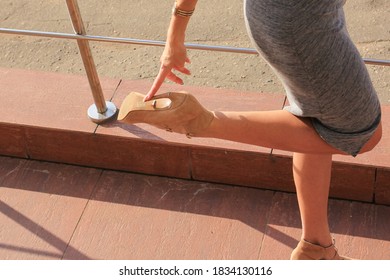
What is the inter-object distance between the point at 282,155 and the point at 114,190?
0.62 meters

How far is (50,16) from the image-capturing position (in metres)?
4.59

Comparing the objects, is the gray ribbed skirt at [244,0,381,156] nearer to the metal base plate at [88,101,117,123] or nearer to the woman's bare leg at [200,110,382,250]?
the woman's bare leg at [200,110,382,250]

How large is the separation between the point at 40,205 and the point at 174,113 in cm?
86

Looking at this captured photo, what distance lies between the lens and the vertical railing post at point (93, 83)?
9.79 ft

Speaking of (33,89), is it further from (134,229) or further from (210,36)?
(210,36)

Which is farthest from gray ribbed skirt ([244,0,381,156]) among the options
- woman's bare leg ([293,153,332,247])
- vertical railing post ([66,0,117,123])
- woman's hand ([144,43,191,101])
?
vertical railing post ([66,0,117,123])

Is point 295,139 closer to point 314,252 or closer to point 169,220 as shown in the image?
point 314,252

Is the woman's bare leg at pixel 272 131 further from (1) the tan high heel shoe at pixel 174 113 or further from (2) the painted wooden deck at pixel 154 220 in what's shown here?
(2) the painted wooden deck at pixel 154 220

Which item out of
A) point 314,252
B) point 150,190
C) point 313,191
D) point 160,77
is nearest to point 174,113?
point 160,77

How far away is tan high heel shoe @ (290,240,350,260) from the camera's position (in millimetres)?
2619

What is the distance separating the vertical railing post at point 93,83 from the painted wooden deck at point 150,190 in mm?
44

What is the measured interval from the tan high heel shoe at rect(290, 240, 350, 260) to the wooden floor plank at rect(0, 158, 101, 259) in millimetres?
723

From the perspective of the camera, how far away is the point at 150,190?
121 inches

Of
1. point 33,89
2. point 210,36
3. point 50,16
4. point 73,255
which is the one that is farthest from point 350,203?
point 50,16
